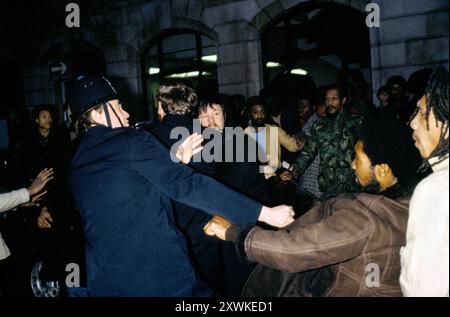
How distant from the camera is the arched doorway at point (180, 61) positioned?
10828 mm

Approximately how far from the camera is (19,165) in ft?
17.9

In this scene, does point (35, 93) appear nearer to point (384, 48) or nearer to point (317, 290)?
point (384, 48)

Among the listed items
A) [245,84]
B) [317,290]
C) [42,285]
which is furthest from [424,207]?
[245,84]

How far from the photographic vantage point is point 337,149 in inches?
192

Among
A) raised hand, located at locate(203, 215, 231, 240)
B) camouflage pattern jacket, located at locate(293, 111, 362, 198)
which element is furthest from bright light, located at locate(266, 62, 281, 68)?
raised hand, located at locate(203, 215, 231, 240)

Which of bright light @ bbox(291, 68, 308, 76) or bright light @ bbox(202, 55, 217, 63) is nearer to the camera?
bright light @ bbox(291, 68, 308, 76)

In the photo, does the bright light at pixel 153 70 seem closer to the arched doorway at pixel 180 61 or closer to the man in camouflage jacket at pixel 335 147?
the arched doorway at pixel 180 61

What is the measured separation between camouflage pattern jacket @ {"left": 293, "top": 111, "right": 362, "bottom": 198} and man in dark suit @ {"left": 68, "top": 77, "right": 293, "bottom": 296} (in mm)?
2647

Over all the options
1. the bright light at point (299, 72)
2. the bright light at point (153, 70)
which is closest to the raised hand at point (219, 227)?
the bright light at point (299, 72)

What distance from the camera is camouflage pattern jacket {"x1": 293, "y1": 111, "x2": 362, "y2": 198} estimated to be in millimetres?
4777

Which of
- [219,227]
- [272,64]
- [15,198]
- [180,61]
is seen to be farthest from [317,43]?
[219,227]

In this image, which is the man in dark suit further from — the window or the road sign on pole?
the window

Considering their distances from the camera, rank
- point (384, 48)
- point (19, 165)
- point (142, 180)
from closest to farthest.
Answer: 1. point (142, 180)
2. point (19, 165)
3. point (384, 48)
